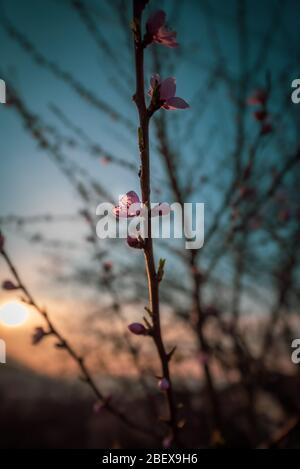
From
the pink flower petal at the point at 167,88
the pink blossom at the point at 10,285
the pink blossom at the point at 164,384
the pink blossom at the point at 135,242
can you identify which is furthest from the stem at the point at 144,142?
the pink blossom at the point at 10,285

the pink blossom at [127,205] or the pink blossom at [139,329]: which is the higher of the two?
the pink blossom at [127,205]

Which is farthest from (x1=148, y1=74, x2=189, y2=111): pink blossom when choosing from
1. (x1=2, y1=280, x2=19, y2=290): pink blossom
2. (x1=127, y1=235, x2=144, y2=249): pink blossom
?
(x1=2, y1=280, x2=19, y2=290): pink blossom

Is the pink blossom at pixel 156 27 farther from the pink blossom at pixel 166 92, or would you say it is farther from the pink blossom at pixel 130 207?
the pink blossom at pixel 130 207

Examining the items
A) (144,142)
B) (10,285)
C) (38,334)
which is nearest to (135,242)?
(144,142)

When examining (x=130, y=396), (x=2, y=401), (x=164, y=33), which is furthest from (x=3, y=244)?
(x=2, y=401)

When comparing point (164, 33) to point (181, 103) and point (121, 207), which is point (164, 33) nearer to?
point (181, 103)

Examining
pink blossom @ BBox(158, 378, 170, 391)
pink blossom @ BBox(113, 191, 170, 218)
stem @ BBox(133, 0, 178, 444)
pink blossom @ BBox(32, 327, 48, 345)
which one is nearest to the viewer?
stem @ BBox(133, 0, 178, 444)

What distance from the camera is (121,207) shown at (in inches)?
39.2

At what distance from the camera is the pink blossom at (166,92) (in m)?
0.93

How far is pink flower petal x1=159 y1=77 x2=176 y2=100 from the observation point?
0.97 m

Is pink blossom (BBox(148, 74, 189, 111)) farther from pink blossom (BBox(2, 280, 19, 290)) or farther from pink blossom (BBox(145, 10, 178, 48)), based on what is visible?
pink blossom (BBox(2, 280, 19, 290))

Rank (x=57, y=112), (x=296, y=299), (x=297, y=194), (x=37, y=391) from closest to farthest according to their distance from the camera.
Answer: (x=57, y=112), (x=297, y=194), (x=296, y=299), (x=37, y=391)
